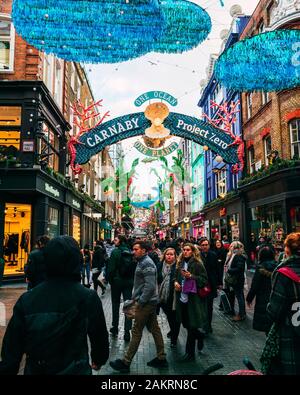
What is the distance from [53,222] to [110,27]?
12.3 metres

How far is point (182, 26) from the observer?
7.62 m

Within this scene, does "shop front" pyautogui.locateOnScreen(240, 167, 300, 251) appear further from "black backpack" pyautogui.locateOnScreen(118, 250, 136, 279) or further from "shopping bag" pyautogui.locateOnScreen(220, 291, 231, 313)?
"black backpack" pyautogui.locateOnScreen(118, 250, 136, 279)

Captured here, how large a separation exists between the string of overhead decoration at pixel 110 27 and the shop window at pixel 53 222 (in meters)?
10.1

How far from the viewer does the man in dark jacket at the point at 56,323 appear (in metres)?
2.24

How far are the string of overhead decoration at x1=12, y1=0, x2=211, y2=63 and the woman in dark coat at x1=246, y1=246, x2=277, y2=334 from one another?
17.1 feet

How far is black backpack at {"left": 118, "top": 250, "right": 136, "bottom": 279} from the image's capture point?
23.6 feet

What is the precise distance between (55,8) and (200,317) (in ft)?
22.2

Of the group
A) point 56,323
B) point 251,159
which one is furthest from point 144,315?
point 251,159

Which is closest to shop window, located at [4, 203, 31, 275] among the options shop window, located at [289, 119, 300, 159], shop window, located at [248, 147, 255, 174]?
shop window, located at [289, 119, 300, 159]

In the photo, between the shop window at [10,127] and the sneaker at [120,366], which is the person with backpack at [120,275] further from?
the shop window at [10,127]

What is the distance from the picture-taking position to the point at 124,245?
7.73 metres
